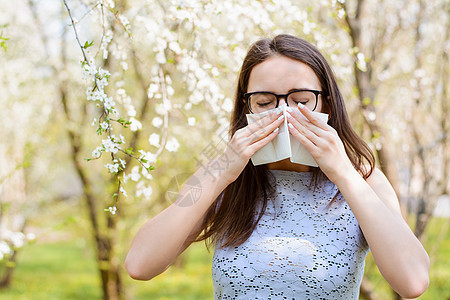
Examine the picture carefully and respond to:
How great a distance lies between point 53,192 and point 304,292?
10.1m

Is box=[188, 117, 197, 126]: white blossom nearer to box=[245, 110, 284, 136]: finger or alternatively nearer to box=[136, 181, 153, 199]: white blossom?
box=[136, 181, 153, 199]: white blossom

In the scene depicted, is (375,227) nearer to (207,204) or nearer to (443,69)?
(207,204)

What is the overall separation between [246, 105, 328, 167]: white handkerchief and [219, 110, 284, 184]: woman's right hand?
0.02 metres

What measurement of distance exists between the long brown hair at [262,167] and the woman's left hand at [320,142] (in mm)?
219

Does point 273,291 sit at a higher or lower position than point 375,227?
lower

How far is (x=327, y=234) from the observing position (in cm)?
175

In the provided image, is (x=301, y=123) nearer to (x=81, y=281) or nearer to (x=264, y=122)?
(x=264, y=122)

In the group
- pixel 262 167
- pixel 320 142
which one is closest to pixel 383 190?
pixel 320 142

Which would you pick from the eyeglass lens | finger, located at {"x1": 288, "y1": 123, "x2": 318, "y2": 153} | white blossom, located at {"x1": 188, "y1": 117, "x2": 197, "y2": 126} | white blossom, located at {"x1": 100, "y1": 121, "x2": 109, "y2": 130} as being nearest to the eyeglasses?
the eyeglass lens

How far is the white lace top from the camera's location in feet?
5.47

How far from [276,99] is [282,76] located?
92 millimetres

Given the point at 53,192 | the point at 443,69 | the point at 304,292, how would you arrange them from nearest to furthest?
the point at 304,292, the point at 443,69, the point at 53,192

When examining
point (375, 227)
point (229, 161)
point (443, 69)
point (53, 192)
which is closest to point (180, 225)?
point (229, 161)

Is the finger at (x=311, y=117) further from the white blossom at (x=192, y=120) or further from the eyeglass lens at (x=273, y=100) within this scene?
the white blossom at (x=192, y=120)
